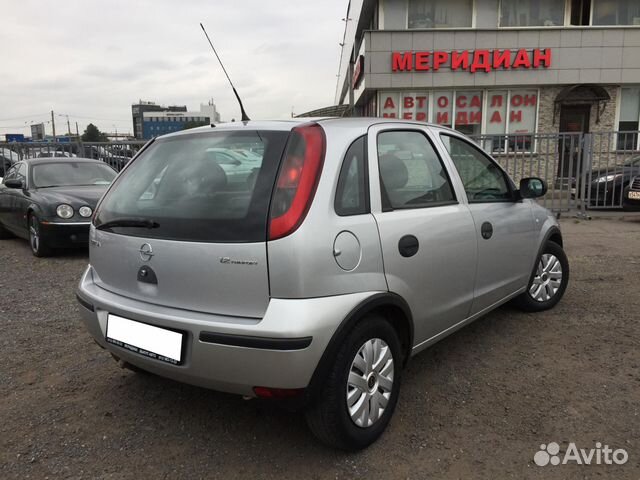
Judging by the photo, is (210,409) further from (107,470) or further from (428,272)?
(428,272)

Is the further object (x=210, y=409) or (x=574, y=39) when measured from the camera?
(x=574, y=39)

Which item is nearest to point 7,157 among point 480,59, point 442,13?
point 442,13

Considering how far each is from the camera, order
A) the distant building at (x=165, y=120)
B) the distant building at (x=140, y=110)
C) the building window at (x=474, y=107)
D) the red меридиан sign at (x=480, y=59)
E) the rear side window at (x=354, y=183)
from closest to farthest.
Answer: the rear side window at (x=354, y=183) → the red меридиан sign at (x=480, y=59) → the building window at (x=474, y=107) → the distant building at (x=165, y=120) → the distant building at (x=140, y=110)

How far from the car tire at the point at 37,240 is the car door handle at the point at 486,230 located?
578cm

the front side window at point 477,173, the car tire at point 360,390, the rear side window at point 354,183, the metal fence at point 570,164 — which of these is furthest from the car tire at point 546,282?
the metal fence at point 570,164

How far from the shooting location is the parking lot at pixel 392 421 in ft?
7.71

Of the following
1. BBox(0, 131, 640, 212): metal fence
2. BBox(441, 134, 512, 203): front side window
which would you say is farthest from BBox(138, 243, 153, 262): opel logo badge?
BBox(0, 131, 640, 212): metal fence

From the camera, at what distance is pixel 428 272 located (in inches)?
107

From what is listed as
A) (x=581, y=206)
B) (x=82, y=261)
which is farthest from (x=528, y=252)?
(x=581, y=206)

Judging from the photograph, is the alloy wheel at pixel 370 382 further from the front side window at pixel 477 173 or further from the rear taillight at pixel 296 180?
the front side window at pixel 477 173

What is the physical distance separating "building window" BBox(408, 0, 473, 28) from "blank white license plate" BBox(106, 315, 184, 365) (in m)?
15.3

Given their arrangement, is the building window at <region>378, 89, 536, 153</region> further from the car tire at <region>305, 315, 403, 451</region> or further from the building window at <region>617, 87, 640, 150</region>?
the car tire at <region>305, 315, 403, 451</region>

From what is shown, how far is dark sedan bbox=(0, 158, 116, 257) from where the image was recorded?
21.8 feet

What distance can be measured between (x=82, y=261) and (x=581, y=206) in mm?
9038
